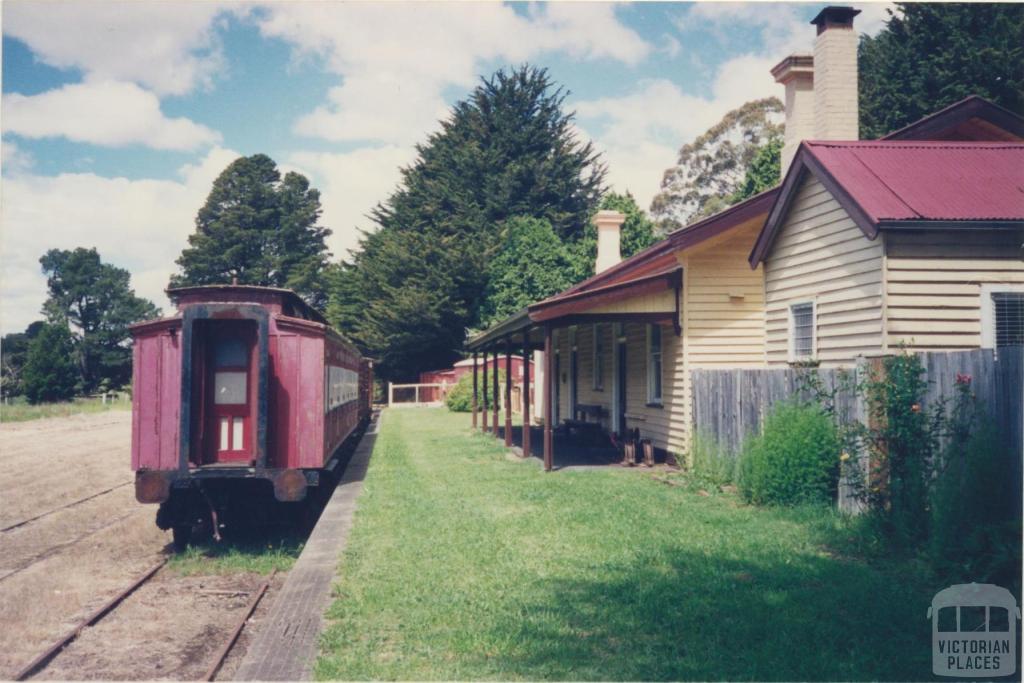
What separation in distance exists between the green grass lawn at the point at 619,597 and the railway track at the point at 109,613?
984mm

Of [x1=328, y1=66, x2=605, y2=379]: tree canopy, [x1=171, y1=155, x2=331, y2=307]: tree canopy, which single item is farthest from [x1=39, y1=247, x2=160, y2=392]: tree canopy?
[x1=328, y1=66, x2=605, y2=379]: tree canopy

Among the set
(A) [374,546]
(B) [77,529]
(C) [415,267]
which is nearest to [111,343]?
(C) [415,267]

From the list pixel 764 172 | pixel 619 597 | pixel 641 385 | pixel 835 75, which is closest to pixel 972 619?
pixel 619 597

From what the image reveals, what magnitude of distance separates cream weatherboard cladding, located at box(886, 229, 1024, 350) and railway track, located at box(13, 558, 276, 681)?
291 inches

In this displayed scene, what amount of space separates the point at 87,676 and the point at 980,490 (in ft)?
22.3

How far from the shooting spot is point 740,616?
5.64 metres

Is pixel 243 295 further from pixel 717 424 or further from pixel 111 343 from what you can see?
pixel 111 343

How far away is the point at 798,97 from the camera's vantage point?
14078 millimetres

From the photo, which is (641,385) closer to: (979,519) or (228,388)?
(228,388)

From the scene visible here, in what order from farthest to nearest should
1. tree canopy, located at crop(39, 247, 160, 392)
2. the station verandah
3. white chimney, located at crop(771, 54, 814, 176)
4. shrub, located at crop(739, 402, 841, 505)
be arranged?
1. tree canopy, located at crop(39, 247, 160, 392)
2. white chimney, located at crop(771, 54, 814, 176)
3. the station verandah
4. shrub, located at crop(739, 402, 841, 505)

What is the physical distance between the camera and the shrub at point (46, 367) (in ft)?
160

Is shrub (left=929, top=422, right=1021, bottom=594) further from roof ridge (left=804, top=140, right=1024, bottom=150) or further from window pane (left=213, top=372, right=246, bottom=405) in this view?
window pane (left=213, top=372, right=246, bottom=405)

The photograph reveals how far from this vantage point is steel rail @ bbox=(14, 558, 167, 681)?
618cm

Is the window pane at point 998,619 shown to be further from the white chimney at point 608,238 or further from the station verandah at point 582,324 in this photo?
the white chimney at point 608,238
